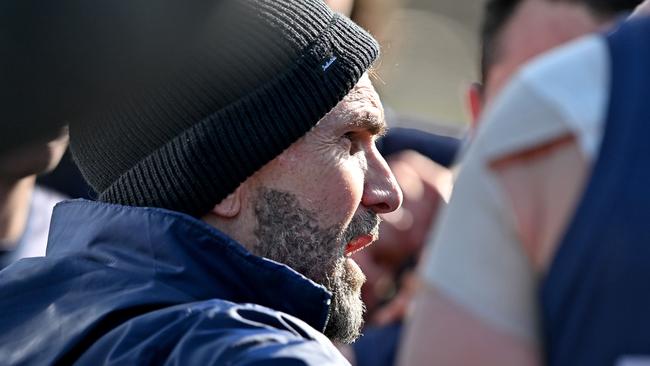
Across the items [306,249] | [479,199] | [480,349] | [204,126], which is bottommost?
[306,249]

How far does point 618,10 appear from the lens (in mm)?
3414

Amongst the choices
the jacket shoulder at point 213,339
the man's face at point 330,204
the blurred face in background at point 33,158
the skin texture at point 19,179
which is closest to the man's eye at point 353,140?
the man's face at point 330,204

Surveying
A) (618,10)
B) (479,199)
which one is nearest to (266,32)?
(618,10)

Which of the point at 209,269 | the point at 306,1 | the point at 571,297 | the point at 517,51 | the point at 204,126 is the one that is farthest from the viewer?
the point at 517,51

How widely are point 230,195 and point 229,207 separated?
1.0 inches

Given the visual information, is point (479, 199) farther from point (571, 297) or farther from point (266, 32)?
point (266, 32)

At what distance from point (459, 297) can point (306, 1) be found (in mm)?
1683

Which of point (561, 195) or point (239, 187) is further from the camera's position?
point (239, 187)

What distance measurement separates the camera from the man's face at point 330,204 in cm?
270

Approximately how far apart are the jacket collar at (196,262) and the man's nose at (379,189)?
0.38 m

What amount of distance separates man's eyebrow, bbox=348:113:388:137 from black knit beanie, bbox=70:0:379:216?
0.09m

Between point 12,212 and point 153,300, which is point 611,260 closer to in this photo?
point 153,300

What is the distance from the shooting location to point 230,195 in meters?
2.69

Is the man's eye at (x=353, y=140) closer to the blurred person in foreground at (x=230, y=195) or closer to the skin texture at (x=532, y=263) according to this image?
the blurred person in foreground at (x=230, y=195)
